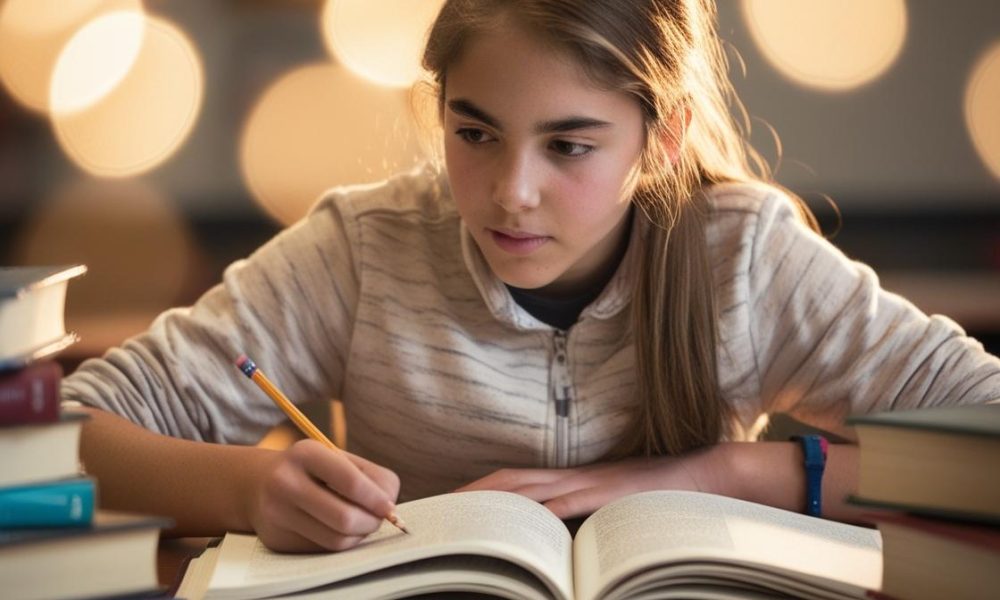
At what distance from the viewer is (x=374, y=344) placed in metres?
1.22

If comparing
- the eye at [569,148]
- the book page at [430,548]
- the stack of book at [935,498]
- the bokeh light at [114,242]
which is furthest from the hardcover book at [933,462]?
the bokeh light at [114,242]

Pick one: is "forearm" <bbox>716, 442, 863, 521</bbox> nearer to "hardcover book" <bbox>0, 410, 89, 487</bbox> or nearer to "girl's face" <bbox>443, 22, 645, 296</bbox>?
"girl's face" <bbox>443, 22, 645, 296</bbox>

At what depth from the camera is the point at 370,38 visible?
7.54ft

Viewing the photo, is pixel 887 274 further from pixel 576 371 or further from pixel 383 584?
pixel 383 584

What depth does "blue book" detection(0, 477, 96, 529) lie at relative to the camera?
630mm

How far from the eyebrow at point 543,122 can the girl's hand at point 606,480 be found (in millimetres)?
288

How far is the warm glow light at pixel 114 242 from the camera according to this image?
2271 mm

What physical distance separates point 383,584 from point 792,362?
2.06 feet

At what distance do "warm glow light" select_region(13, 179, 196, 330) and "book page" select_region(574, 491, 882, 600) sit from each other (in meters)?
1.57

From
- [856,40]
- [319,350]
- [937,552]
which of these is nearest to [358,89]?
[856,40]

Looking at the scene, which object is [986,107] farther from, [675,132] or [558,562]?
[558,562]

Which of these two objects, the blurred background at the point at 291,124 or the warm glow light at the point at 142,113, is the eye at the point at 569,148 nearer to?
the blurred background at the point at 291,124

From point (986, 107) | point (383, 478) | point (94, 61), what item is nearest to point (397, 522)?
point (383, 478)

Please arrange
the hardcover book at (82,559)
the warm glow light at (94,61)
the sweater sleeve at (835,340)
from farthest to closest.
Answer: the warm glow light at (94,61)
the sweater sleeve at (835,340)
the hardcover book at (82,559)
